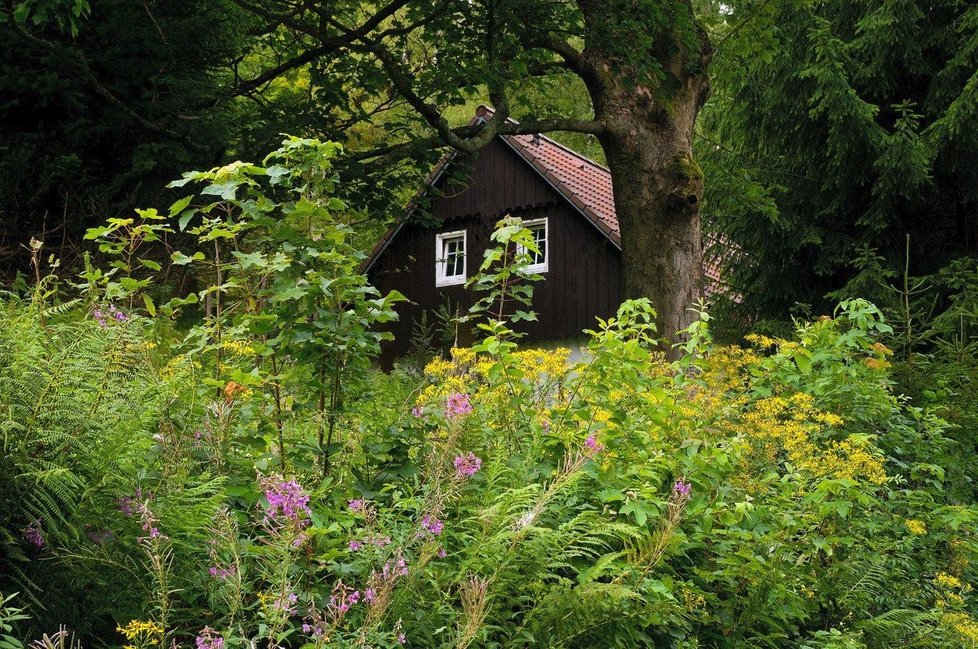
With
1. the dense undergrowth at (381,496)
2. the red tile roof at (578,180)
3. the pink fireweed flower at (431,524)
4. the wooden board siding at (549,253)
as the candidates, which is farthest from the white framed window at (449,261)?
the pink fireweed flower at (431,524)

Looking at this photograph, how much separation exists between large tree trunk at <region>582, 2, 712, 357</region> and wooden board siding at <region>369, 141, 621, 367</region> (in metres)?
10.7

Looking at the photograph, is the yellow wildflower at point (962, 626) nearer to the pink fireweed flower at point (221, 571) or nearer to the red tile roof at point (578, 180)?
the pink fireweed flower at point (221, 571)

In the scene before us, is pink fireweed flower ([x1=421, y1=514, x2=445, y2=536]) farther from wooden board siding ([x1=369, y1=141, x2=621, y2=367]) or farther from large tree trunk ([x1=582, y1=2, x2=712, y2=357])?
wooden board siding ([x1=369, y1=141, x2=621, y2=367])

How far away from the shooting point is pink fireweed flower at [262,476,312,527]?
268 cm

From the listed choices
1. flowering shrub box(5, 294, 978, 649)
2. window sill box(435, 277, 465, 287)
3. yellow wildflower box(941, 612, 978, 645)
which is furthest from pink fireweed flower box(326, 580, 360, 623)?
window sill box(435, 277, 465, 287)

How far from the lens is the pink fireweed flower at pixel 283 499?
268cm

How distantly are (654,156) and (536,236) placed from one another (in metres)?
12.6

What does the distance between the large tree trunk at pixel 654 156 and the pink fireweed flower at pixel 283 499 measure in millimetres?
6788

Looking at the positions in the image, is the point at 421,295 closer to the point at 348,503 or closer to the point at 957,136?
the point at 957,136

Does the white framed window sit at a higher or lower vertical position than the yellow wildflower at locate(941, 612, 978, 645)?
higher

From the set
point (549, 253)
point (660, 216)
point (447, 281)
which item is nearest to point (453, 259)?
point (447, 281)

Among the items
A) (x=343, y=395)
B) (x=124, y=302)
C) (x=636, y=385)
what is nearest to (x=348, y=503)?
(x=343, y=395)

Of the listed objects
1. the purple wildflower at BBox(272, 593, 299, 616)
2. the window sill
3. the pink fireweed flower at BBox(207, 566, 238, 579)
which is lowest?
the pink fireweed flower at BBox(207, 566, 238, 579)

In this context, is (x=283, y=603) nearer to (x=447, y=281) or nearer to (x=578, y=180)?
(x=578, y=180)
